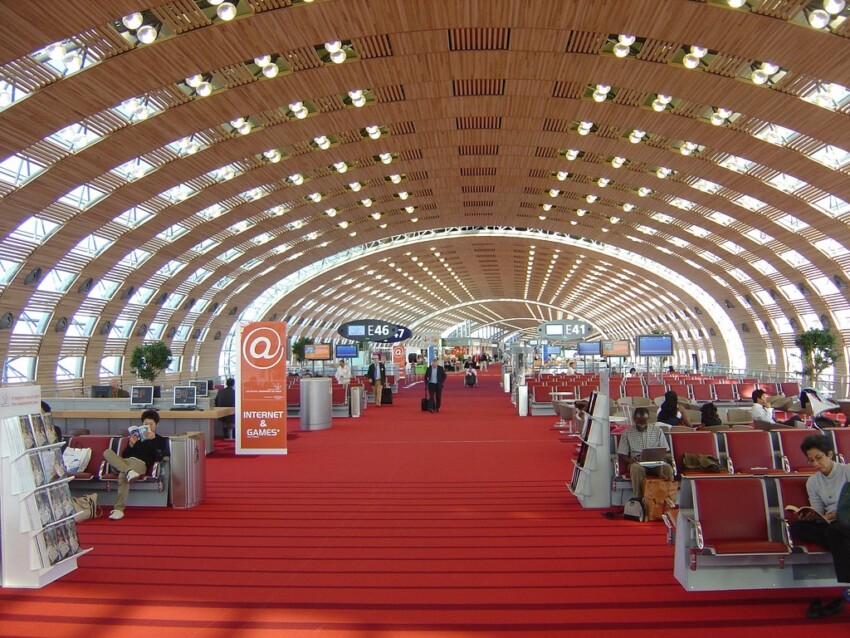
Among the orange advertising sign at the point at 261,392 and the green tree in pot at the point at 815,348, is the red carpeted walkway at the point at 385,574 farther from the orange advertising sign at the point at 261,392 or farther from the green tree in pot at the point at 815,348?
the green tree in pot at the point at 815,348

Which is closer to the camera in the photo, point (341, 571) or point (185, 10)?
point (341, 571)

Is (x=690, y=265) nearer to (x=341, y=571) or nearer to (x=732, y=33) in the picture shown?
(x=732, y=33)

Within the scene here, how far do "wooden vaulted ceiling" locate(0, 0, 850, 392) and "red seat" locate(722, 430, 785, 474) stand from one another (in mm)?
10148

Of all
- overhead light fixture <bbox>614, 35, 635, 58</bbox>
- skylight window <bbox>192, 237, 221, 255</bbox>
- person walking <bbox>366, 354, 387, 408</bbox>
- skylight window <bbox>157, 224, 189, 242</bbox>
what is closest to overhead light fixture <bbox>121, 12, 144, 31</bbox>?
overhead light fixture <bbox>614, 35, 635, 58</bbox>

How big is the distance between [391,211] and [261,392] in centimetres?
2509

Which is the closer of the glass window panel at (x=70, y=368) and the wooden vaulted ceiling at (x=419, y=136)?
the wooden vaulted ceiling at (x=419, y=136)

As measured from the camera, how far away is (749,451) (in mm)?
8070

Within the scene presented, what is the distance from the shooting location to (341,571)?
19.2 feet

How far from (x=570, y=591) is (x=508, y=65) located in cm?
1634

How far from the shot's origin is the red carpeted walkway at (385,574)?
15.2ft

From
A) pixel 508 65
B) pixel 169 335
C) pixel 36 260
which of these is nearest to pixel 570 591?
pixel 508 65

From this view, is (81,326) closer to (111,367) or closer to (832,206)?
(111,367)

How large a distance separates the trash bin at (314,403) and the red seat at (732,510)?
14165 mm

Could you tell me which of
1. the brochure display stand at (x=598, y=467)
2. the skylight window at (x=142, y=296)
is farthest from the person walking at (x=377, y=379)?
the brochure display stand at (x=598, y=467)
